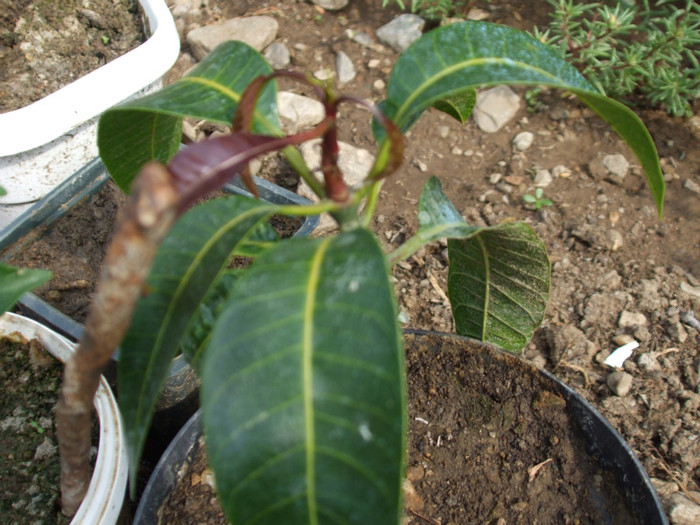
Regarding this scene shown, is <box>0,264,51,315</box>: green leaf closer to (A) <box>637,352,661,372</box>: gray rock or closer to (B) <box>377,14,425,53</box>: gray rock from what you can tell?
(A) <box>637,352,661,372</box>: gray rock

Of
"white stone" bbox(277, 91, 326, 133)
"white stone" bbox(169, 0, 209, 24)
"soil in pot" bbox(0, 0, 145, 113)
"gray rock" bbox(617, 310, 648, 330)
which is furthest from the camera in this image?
"white stone" bbox(169, 0, 209, 24)

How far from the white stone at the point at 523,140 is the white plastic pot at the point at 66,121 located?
1235 millimetres

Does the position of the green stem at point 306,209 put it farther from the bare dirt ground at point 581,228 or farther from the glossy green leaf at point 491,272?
the bare dirt ground at point 581,228

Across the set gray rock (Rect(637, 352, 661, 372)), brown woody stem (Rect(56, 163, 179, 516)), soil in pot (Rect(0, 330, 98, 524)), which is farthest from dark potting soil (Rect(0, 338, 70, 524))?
gray rock (Rect(637, 352, 661, 372))

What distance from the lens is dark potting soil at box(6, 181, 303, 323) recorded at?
1648mm

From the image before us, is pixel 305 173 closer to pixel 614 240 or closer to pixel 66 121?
pixel 66 121

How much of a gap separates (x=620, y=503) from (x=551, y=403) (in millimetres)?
220

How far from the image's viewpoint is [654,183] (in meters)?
1.01

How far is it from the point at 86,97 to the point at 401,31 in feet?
4.43

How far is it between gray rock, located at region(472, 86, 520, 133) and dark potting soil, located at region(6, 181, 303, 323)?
0.98 m

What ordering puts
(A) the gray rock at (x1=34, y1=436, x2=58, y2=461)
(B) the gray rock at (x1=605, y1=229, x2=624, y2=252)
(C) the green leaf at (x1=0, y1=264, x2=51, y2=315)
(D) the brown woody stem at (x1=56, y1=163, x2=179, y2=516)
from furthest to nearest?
1. (B) the gray rock at (x1=605, y1=229, x2=624, y2=252)
2. (A) the gray rock at (x1=34, y1=436, x2=58, y2=461)
3. (C) the green leaf at (x1=0, y1=264, x2=51, y2=315)
4. (D) the brown woody stem at (x1=56, y1=163, x2=179, y2=516)

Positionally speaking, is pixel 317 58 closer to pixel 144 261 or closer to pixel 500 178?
pixel 500 178

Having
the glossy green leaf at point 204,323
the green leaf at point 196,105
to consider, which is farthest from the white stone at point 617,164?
the glossy green leaf at point 204,323

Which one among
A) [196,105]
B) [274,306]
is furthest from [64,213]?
[274,306]
